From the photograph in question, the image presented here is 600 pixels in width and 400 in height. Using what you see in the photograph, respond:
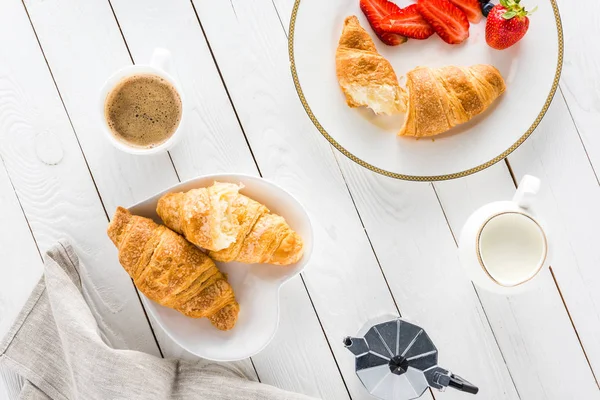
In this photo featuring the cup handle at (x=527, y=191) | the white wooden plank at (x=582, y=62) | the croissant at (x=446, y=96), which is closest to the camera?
the cup handle at (x=527, y=191)

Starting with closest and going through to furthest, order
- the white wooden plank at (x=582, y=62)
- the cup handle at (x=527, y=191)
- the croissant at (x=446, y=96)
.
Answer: the cup handle at (x=527, y=191), the croissant at (x=446, y=96), the white wooden plank at (x=582, y=62)

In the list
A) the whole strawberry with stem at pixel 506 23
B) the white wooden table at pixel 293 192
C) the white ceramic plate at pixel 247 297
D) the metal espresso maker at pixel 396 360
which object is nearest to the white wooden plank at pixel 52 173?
the white wooden table at pixel 293 192

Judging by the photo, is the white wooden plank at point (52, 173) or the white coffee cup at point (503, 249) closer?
the white coffee cup at point (503, 249)

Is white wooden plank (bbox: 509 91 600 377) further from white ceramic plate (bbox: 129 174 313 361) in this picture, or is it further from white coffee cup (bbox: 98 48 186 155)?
white coffee cup (bbox: 98 48 186 155)

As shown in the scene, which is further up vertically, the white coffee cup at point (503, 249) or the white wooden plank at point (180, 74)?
the white wooden plank at point (180, 74)

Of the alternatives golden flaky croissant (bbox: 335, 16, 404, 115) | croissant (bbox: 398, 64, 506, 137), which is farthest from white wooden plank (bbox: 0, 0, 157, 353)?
croissant (bbox: 398, 64, 506, 137)

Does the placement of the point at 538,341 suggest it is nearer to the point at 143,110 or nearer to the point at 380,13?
the point at 380,13

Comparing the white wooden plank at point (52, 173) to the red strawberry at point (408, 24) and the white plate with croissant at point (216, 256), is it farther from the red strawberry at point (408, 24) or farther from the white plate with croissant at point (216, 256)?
the red strawberry at point (408, 24)
